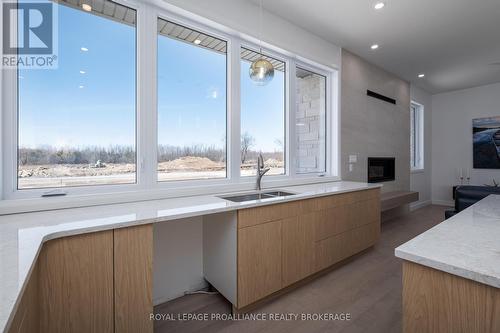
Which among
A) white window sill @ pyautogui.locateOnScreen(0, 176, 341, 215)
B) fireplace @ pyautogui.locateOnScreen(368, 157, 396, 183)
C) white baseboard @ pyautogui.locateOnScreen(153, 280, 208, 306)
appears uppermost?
fireplace @ pyautogui.locateOnScreen(368, 157, 396, 183)

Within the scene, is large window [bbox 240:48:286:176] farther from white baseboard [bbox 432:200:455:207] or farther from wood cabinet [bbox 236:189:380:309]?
white baseboard [bbox 432:200:455:207]

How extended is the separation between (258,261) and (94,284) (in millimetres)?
1119

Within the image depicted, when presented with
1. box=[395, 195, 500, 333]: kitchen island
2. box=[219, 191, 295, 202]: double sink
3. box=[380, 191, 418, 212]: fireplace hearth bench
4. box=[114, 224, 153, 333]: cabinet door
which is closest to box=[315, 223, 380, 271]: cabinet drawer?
box=[219, 191, 295, 202]: double sink

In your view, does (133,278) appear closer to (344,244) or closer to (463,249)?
(463,249)

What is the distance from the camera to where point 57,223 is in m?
1.24

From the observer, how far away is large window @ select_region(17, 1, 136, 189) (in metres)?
1.58

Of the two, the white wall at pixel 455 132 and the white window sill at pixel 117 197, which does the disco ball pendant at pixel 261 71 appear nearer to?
the white window sill at pixel 117 197

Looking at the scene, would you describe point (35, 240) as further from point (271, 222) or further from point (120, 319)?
point (271, 222)

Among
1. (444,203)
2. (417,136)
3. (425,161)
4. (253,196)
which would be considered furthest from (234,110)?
(444,203)

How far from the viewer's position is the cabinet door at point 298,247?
6.70 feet

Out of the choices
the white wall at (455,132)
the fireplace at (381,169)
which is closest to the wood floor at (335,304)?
the fireplace at (381,169)

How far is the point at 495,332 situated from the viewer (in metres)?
0.72

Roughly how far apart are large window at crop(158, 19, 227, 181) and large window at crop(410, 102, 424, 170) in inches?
226

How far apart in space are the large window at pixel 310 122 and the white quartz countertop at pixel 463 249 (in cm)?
208
